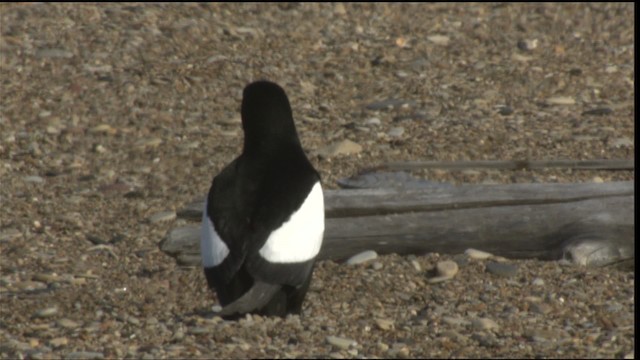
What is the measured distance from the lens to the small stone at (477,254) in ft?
24.2

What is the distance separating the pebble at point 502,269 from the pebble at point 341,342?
1.22 meters

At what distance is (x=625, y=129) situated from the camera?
10094 mm

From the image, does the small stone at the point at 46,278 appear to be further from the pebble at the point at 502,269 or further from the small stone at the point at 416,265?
the pebble at the point at 502,269

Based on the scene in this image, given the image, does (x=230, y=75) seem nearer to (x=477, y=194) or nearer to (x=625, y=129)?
(x=625, y=129)

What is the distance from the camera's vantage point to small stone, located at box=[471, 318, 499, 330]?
6.46m

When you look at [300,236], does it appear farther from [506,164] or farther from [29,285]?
[506,164]

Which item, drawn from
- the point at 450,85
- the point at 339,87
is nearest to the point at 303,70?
the point at 339,87

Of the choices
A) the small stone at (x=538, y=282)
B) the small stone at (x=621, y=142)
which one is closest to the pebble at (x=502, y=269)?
the small stone at (x=538, y=282)

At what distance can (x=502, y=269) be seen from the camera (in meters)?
7.22

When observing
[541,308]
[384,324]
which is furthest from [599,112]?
[384,324]

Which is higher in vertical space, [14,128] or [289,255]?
[289,255]

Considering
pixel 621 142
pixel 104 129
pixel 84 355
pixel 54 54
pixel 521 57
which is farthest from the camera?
pixel 521 57

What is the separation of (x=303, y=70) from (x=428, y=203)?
447 centimetres

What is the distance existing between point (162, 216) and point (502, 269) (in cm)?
252
